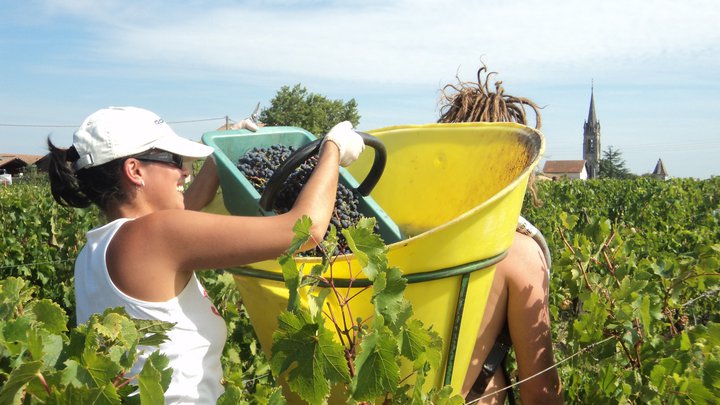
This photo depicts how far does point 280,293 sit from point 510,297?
0.73 metres

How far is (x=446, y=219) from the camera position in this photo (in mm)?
2520

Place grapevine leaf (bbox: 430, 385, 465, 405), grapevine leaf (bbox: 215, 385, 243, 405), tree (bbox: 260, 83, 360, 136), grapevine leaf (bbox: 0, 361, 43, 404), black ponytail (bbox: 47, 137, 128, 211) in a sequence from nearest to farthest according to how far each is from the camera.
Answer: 1. grapevine leaf (bbox: 0, 361, 43, 404)
2. grapevine leaf (bbox: 215, 385, 243, 405)
3. grapevine leaf (bbox: 430, 385, 465, 405)
4. black ponytail (bbox: 47, 137, 128, 211)
5. tree (bbox: 260, 83, 360, 136)

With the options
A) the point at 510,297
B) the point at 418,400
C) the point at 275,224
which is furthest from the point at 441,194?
the point at 418,400

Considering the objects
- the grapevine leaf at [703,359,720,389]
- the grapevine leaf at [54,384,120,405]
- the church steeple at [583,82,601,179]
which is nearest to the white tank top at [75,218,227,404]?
the grapevine leaf at [54,384,120,405]

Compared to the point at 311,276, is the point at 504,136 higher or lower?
higher

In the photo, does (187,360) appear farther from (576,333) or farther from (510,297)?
(576,333)

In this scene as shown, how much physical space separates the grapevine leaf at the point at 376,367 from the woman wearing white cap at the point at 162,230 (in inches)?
14.6

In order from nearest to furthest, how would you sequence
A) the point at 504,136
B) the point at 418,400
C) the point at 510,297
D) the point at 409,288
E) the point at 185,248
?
the point at 418,400, the point at 185,248, the point at 409,288, the point at 510,297, the point at 504,136

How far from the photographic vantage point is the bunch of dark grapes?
6.60 feet

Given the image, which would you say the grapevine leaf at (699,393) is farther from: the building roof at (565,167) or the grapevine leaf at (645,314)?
the building roof at (565,167)

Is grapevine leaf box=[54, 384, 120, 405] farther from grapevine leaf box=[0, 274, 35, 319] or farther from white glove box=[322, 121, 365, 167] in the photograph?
white glove box=[322, 121, 365, 167]

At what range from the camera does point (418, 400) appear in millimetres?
1337

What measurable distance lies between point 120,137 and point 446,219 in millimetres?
1240

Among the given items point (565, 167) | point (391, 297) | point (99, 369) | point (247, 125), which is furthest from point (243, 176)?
point (565, 167)
